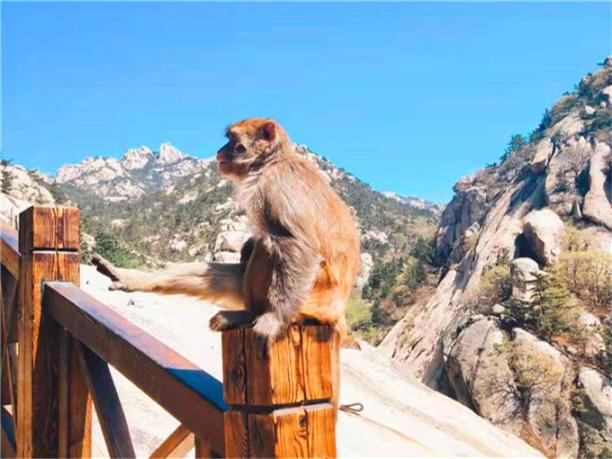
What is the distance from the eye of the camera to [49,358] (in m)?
2.97

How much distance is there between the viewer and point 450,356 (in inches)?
799

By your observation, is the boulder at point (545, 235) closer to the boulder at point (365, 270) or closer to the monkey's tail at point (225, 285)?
the boulder at point (365, 270)

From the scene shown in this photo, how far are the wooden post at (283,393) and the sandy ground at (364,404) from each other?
3.37 metres

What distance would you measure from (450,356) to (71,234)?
18.6 metres

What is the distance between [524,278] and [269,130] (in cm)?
1945

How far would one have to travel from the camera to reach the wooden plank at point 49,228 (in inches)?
114

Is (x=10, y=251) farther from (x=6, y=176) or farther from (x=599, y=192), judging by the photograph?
(x=599, y=192)

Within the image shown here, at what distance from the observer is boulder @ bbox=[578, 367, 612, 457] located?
1730 cm

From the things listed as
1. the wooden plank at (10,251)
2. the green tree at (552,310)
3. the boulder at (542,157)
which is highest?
the boulder at (542,157)

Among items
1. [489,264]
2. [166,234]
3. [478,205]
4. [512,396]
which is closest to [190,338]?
[512,396]

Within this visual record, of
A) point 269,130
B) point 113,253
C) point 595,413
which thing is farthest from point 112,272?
point 113,253

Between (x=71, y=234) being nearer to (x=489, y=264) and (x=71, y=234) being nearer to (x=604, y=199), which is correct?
(x=489, y=264)

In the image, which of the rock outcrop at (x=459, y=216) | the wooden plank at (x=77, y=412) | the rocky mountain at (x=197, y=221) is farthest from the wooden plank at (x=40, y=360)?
the rock outcrop at (x=459, y=216)

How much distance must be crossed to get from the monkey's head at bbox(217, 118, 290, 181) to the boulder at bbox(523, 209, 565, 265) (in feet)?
68.3
